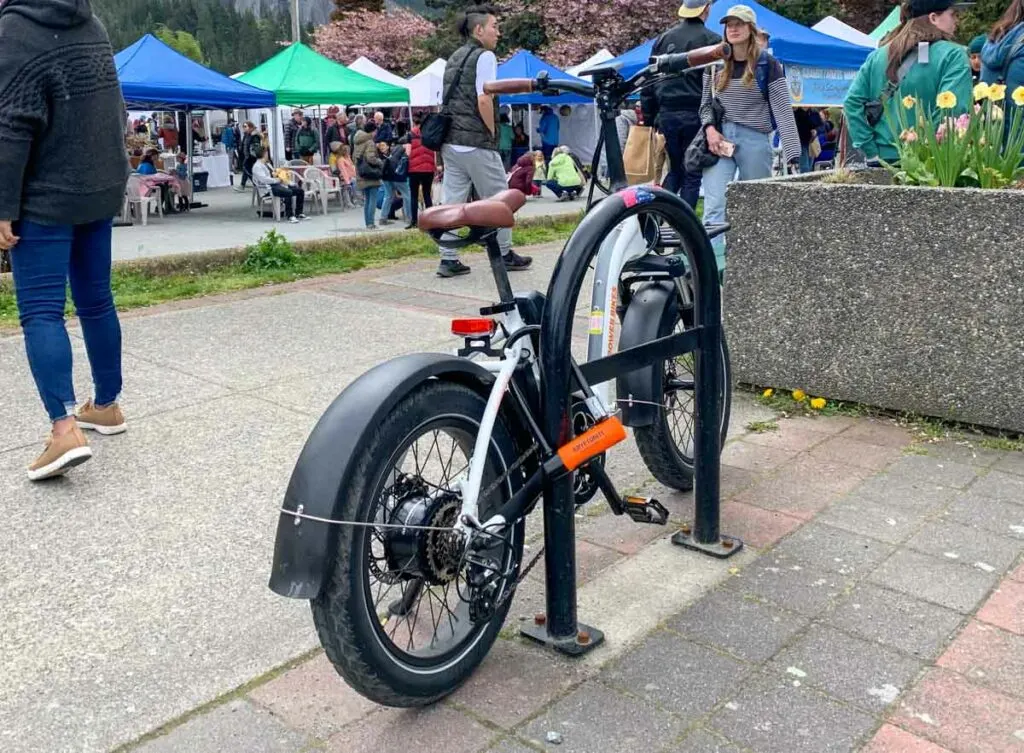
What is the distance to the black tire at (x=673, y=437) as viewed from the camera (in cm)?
354

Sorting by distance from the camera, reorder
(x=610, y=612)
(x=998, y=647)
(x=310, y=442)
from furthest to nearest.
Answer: (x=610, y=612), (x=998, y=647), (x=310, y=442)

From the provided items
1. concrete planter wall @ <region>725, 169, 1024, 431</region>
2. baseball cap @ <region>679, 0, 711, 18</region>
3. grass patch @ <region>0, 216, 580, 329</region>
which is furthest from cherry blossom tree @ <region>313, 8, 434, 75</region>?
Answer: concrete planter wall @ <region>725, 169, 1024, 431</region>

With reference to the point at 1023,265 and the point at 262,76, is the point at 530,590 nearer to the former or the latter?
the point at 1023,265

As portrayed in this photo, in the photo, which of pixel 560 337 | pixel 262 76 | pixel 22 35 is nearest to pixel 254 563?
pixel 560 337

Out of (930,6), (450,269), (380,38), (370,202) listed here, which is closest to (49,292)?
(930,6)

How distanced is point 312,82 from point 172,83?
2741 mm

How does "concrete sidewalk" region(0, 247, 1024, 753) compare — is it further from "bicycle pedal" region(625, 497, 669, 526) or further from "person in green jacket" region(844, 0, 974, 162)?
"person in green jacket" region(844, 0, 974, 162)

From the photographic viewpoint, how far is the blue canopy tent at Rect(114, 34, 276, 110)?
14852 mm

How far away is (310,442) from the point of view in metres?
2.20

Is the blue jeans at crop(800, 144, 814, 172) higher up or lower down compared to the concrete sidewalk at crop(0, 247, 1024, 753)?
higher up

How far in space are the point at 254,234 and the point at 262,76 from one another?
4.87 meters

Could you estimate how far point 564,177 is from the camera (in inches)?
697

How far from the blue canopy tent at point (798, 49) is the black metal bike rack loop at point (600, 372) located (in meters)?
11.5

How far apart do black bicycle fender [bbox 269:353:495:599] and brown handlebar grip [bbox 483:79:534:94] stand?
1217mm
